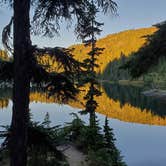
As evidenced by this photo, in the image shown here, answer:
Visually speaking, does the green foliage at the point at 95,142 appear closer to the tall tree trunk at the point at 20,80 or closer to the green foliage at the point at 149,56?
the green foliage at the point at 149,56

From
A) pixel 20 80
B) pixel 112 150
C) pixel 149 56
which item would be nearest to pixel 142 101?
pixel 112 150

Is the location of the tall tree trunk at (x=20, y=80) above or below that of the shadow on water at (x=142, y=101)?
above

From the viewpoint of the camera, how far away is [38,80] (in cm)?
675

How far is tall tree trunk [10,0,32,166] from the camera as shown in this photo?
20.6ft

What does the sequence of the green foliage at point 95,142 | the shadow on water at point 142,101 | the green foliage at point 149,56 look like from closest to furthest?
1. the green foliage at point 149,56
2. the green foliage at point 95,142
3. the shadow on water at point 142,101

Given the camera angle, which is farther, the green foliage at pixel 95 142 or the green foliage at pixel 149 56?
the green foliage at pixel 95 142

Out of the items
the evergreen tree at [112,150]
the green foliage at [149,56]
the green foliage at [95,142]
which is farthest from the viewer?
the evergreen tree at [112,150]

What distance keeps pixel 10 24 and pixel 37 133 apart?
2.05 metres

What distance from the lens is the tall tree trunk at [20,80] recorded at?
20.6ft

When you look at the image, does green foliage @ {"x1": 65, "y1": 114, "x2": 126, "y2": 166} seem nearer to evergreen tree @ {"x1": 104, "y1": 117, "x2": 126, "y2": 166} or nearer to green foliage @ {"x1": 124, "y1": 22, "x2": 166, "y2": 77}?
evergreen tree @ {"x1": 104, "y1": 117, "x2": 126, "y2": 166}

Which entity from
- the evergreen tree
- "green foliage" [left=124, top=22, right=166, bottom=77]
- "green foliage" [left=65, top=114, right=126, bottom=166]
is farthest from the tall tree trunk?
the evergreen tree

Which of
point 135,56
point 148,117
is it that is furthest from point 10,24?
point 148,117

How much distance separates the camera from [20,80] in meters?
6.27

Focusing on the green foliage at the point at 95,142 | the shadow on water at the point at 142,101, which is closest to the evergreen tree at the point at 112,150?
the green foliage at the point at 95,142
